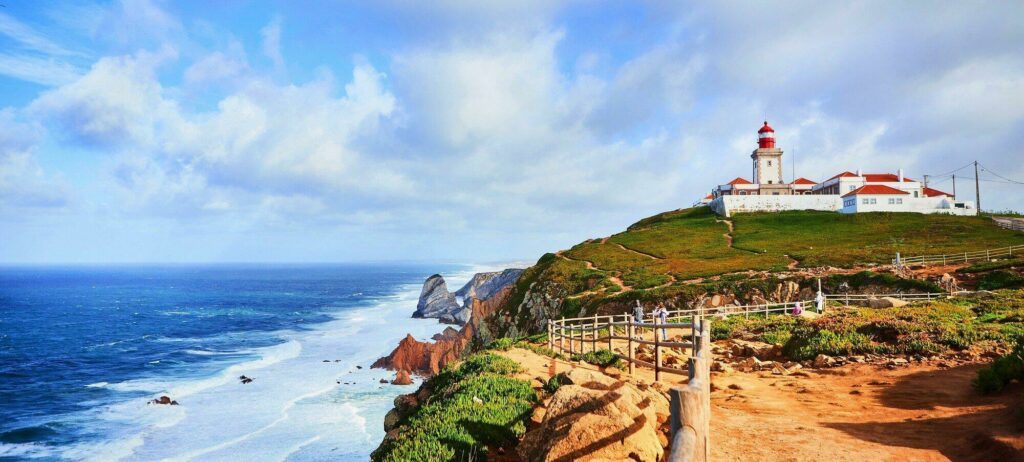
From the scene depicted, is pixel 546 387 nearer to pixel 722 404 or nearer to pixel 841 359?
pixel 722 404

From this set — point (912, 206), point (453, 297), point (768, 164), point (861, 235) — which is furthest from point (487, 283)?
point (912, 206)

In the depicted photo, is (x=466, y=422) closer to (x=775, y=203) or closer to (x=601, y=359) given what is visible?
(x=601, y=359)

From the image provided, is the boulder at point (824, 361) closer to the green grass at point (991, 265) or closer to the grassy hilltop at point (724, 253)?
the grassy hilltop at point (724, 253)

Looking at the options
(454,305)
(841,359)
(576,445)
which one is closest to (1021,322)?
(841,359)

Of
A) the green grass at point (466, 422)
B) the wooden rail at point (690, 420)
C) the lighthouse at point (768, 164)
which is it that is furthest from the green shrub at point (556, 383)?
the lighthouse at point (768, 164)

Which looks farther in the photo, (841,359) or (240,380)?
(240,380)

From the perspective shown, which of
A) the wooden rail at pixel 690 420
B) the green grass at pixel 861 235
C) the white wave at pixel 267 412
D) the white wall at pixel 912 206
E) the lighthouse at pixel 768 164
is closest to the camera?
the wooden rail at pixel 690 420

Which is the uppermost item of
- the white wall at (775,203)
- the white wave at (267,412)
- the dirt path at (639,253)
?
the white wall at (775,203)
